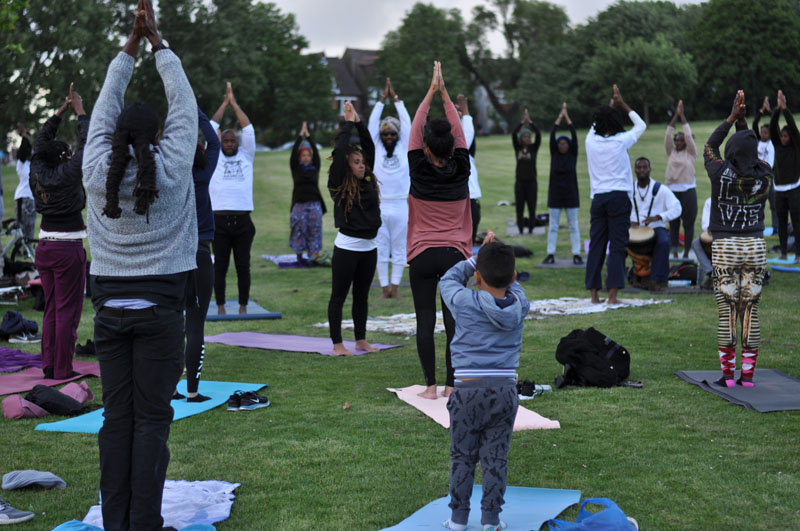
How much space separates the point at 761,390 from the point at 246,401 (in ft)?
13.7

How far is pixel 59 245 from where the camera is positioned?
789 cm

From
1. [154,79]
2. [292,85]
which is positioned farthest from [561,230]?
[292,85]

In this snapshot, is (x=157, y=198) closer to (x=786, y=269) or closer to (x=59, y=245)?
(x=59, y=245)

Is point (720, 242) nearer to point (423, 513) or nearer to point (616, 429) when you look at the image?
point (616, 429)

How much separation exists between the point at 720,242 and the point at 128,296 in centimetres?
504

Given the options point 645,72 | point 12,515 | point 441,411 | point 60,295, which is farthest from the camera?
point 645,72

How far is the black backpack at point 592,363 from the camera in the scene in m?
7.48

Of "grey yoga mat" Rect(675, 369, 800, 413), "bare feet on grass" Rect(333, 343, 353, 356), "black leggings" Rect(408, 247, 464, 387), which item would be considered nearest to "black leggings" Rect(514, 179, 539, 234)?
"bare feet on grass" Rect(333, 343, 353, 356)

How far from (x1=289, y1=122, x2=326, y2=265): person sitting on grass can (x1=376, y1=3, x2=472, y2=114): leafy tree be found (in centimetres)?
5731

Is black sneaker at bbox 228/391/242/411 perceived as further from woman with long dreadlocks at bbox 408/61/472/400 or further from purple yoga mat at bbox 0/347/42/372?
purple yoga mat at bbox 0/347/42/372

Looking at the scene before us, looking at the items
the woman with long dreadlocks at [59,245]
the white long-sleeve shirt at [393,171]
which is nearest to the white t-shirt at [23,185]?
the white long-sleeve shirt at [393,171]

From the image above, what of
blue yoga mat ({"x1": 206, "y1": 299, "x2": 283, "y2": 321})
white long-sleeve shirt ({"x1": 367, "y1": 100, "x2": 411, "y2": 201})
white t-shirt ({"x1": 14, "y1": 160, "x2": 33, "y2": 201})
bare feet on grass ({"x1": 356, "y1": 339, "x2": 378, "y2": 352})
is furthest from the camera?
white t-shirt ({"x1": 14, "y1": 160, "x2": 33, "y2": 201})

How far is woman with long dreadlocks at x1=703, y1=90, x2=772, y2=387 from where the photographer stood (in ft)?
23.6

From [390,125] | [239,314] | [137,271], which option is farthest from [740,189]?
[239,314]
